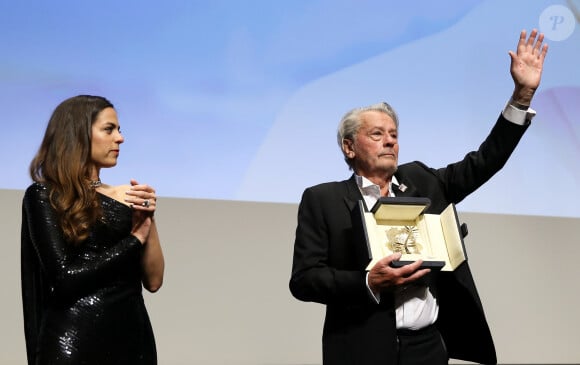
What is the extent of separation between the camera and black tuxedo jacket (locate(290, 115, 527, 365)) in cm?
183

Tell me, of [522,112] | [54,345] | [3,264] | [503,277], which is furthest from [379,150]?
[503,277]

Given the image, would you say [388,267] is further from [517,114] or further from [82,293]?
[82,293]

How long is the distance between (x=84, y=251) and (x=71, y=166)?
0.66 ft

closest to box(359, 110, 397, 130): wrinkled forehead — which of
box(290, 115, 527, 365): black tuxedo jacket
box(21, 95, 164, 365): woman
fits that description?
box(290, 115, 527, 365): black tuxedo jacket

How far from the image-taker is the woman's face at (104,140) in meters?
1.82

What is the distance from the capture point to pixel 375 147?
2047 mm

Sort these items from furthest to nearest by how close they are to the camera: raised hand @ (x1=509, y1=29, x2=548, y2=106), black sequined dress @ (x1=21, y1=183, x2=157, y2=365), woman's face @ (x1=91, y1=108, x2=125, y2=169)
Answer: raised hand @ (x1=509, y1=29, x2=548, y2=106)
woman's face @ (x1=91, y1=108, x2=125, y2=169)
black sequined dress @ (x1=21, y1=183, x2=157, y2=365)

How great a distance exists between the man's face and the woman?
0.61m

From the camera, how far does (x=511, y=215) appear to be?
382cm

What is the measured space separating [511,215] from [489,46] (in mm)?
863

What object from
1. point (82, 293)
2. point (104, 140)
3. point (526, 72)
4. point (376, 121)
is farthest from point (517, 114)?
point (82, 293)

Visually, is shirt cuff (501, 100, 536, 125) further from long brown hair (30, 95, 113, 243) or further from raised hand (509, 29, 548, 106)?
long brown hair (30, 95, 113, 243)

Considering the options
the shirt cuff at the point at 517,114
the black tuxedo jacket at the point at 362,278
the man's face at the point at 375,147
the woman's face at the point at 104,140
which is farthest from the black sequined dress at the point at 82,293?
the shirt cuff at the point at 517,114

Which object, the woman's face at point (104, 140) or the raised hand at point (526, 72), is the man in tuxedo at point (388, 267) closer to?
the raised hand at point (526, 72)
